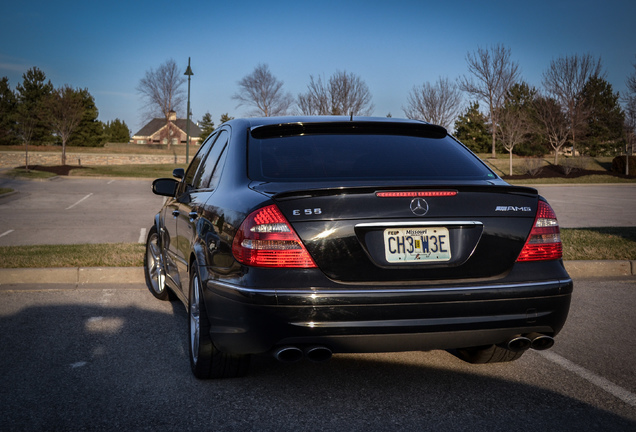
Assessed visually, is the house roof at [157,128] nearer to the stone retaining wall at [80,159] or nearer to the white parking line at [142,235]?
the stone retaining wall at [80,159]

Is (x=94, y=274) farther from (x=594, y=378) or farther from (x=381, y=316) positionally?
(x=594, y=378)

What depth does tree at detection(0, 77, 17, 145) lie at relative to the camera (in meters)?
65.9

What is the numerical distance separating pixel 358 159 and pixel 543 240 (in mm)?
1187

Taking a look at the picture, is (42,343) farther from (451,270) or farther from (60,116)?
(60,116)

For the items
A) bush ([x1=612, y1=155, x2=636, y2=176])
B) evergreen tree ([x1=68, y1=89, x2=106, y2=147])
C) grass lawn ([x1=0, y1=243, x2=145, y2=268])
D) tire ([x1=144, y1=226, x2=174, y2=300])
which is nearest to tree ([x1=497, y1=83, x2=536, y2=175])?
bush ([x1=612, y1=155, x2=636, y2=176])

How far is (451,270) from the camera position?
3254 millimetres

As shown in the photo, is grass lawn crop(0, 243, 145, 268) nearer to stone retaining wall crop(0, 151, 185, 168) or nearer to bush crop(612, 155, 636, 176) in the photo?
bush crop(612, 155, 636, 176)

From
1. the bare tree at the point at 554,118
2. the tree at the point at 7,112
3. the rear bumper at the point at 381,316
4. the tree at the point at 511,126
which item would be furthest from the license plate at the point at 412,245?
the tree at the point at 7,112

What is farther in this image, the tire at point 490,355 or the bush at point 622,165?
the bush at point 622,165

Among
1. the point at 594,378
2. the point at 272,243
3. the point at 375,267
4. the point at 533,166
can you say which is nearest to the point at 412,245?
the point at 375,267

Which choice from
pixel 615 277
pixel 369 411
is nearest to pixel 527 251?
pixel 369 411

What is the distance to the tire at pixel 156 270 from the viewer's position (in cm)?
624

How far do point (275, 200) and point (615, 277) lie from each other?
6.02 m

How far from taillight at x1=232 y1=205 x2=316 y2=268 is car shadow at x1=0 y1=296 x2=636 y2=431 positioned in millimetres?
824
